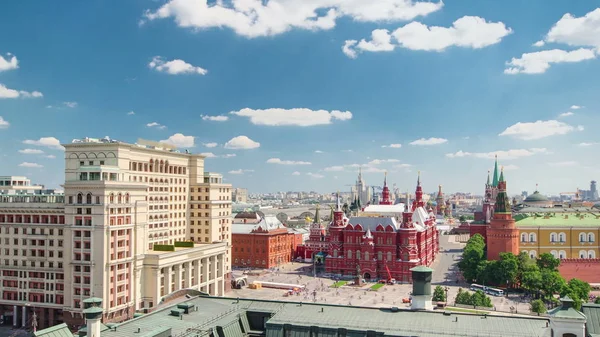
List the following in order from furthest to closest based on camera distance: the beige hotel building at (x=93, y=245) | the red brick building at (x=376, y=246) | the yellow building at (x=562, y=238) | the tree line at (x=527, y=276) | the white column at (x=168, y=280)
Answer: the red brick building at (x=376, y=246), the yellow building at (x=562, y=238), the tree line at (x=527, y=276), the white column at (x=168, y=280), the beige hotel building at (x=93, y=245)

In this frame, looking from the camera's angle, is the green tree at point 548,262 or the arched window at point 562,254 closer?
the green tree at point 548,262

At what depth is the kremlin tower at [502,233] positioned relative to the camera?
132375 mm

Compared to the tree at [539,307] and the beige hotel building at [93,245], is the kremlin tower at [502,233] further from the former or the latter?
the beige hotel building at [93,245]

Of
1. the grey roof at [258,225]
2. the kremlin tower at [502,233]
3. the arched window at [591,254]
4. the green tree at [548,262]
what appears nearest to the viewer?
the green tree at [548,262]

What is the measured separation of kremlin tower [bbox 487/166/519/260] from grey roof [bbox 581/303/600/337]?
91807 millimetres

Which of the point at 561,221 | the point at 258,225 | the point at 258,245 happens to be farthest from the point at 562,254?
the point at 258,225

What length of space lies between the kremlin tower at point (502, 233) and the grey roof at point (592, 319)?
301ft

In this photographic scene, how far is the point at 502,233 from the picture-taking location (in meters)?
133

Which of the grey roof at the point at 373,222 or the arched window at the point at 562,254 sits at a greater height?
the grey roof at the point at 373,222

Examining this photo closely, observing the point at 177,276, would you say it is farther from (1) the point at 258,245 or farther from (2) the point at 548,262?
(2) the point at 548,262

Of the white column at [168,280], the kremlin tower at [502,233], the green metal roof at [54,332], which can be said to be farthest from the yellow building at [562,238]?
the green metal roof at [54,332]

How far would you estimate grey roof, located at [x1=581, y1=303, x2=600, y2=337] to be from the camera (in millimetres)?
42591

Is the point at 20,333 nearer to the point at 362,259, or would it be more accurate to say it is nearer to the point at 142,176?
the point at 142,176

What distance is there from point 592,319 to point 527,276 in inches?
2773
